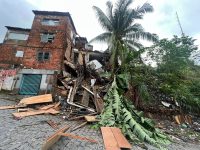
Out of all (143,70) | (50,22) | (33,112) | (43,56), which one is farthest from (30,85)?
(143,70)

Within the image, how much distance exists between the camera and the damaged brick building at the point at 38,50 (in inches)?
604

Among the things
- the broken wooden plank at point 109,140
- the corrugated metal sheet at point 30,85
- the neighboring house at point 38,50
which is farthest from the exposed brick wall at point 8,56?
the broken wooden plank at point 109,140

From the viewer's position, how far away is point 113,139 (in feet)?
17.3

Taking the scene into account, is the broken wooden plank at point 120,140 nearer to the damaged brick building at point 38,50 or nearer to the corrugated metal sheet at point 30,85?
the damaged brick building at point 38,50

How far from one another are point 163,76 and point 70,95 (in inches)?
262

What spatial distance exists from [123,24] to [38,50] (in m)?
8.19

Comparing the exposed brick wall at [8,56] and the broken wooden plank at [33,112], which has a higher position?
the exposed brick wall at [8,56]

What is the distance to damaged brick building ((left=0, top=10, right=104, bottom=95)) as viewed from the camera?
15.4 m

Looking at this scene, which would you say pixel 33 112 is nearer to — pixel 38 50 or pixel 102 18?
pixel 38 50

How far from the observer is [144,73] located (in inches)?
489

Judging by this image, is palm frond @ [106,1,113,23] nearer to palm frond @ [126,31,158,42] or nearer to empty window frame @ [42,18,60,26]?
palm frond @ [126,31,158,42]

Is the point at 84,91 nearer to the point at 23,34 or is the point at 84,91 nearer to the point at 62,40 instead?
the point at 62,40

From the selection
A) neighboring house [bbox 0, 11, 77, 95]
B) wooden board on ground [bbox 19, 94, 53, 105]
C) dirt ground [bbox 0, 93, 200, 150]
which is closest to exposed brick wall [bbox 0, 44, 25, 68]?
neighboring house [bbox 0, 11, 77, 95]

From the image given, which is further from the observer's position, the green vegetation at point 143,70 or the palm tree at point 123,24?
the palm tree at point 123,24
